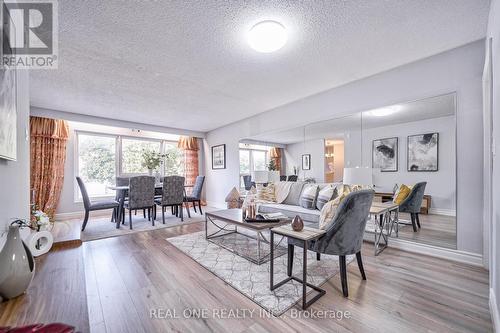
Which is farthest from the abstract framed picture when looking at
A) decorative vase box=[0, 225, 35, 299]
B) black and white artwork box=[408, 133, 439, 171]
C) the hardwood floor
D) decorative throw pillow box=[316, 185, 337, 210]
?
black and white artwork box=[408, 133, 439, 171]

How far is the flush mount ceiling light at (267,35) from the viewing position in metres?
1.99

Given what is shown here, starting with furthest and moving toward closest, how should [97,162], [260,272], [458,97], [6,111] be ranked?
[97,162] → [458,97] → [260,272] → [6,111]

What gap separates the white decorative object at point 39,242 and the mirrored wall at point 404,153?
4117 mm

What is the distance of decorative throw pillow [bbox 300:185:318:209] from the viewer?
11.7 ft

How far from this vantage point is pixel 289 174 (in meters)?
4.51

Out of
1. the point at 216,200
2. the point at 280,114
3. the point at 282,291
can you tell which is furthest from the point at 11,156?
the point at 216,200

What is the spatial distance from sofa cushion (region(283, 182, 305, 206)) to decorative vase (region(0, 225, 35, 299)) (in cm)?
352

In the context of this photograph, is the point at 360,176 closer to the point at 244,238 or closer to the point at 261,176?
the point at 261,176

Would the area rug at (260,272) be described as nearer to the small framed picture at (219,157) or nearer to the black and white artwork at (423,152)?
the black and white artwork at (423,152)

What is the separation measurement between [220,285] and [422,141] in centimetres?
306

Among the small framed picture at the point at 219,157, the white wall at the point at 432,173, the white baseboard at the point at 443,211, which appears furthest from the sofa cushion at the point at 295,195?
the small framed picture at the point at 219,157

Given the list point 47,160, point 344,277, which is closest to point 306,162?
point 344,277

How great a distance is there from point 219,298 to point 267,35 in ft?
8.03

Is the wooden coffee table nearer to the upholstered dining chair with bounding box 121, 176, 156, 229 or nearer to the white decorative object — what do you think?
the upholstered dining chair with bounding box 121, 176, 156, 229
